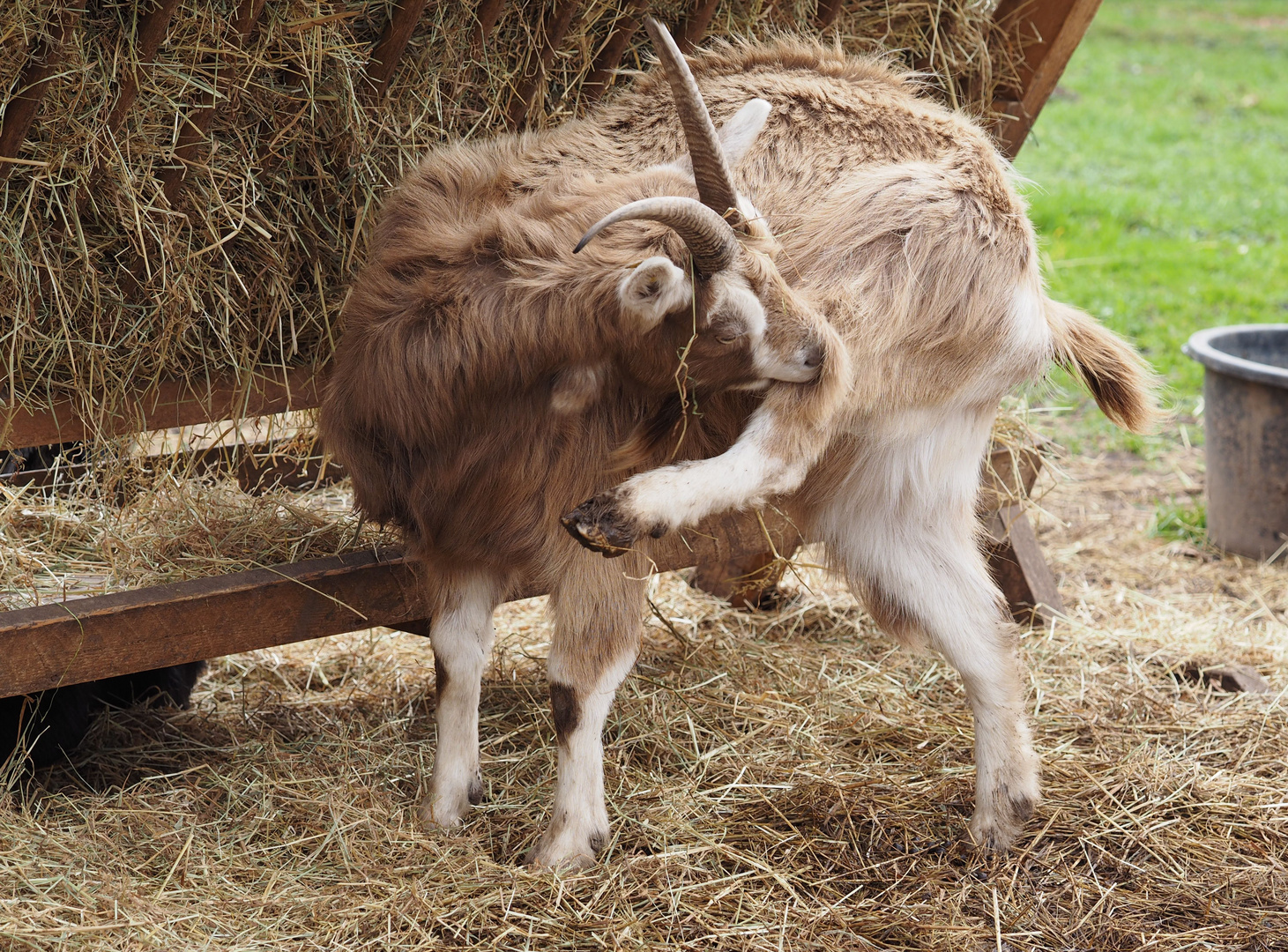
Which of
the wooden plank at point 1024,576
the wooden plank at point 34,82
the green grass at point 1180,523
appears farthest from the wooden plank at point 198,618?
the green grass at point 1180,523

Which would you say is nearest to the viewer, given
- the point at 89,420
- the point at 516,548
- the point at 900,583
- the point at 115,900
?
the point at 115,900

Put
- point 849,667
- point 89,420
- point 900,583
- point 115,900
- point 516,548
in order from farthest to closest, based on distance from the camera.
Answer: point 849,667 → point 89,420 → point 900,583 → point 516,548 → point 115,900

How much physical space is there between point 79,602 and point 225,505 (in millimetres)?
694

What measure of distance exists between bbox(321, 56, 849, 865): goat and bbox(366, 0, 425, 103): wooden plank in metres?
0.32

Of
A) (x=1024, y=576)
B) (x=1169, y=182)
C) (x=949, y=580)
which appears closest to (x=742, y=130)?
(x=949, y=580)

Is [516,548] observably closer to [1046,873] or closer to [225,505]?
[225,505]

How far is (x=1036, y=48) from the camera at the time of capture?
382 centimetres

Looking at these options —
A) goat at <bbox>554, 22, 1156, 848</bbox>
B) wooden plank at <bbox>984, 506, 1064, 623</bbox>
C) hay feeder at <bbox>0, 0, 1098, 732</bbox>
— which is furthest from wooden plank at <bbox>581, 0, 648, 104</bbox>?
wooden plank at <bbox>984, 506, 1064, 623</bbox>

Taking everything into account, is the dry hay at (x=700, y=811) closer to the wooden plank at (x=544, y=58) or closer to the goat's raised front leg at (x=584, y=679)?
the goat's raised front leg at (x=584, y=679)

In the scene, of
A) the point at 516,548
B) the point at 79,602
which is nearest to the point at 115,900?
the point at 79,602

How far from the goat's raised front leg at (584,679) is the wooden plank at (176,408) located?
106cm

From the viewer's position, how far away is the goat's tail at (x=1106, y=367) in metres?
3.10

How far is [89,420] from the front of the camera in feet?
10.9

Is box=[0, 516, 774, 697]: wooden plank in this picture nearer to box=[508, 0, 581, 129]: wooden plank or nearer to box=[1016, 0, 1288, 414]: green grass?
box=[508, 0, 581, 129]: wooden plank
